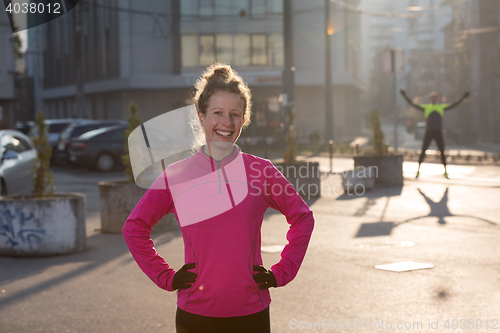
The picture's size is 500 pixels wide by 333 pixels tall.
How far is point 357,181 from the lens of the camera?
47.2 feet

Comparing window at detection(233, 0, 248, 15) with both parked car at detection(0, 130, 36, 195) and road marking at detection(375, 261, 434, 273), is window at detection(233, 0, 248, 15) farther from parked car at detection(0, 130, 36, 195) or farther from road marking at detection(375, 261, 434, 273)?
road marking at detection(375, 261, 434, 273)

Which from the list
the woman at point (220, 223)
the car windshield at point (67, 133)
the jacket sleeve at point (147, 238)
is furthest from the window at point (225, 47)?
the jacket sleeve at point (147, 238)

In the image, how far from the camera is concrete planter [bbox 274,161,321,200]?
13.5 m

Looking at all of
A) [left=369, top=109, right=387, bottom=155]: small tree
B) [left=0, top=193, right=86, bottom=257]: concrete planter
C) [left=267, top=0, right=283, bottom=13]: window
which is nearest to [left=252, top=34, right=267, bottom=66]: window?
[left=267, top=0, right=283, bottom=13]: window

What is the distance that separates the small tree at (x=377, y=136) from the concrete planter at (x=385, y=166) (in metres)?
0.55

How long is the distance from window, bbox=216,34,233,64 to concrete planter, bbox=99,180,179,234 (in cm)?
3705

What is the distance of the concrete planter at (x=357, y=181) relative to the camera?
14340 millimetres

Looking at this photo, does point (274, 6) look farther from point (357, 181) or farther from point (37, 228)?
point (37, 228)

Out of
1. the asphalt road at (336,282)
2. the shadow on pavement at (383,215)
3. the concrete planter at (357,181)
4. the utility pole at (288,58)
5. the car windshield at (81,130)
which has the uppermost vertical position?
the utility pole at (288,58)

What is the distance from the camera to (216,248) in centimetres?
262

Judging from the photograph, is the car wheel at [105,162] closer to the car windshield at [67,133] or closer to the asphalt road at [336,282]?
the car windshield at [67,133]

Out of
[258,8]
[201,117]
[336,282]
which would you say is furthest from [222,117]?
[258,8]

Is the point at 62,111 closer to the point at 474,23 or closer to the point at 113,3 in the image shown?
the point at 113,3

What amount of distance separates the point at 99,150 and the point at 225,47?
25512 mm
